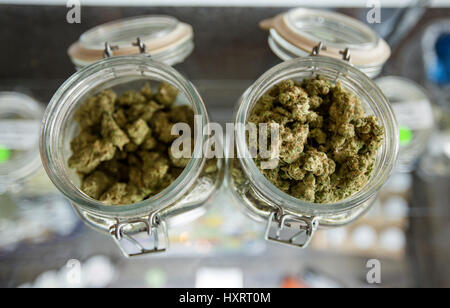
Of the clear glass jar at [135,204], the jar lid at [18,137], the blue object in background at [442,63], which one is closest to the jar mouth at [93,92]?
the clear glass jar at [135,204]

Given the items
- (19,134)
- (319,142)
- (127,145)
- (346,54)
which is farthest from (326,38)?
(19,134)

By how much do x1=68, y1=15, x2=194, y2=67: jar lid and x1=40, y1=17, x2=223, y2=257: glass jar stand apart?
0.5 inches

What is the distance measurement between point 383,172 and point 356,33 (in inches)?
8.3

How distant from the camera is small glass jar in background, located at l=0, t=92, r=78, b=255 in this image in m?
0.60

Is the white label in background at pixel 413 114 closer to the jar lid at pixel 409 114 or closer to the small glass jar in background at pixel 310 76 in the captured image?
the jar lid at pixel 409 114

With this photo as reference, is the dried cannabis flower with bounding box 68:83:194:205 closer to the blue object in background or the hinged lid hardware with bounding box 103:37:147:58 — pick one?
the hinged lid hardware with bounding box 103:37:147:58

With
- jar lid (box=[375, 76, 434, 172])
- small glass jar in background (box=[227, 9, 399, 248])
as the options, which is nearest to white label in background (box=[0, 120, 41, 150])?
small glass jar in background (box=[227, 9, 399, 248])

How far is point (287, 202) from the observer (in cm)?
29

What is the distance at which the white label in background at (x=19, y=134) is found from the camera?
0.60 m

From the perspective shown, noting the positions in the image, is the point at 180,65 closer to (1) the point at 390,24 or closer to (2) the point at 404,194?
(1) the point at 390,24

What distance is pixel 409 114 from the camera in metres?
0.62

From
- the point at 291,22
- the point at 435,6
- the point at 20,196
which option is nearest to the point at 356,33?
the point at 291,22

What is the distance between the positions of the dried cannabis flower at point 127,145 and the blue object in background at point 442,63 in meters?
0.56

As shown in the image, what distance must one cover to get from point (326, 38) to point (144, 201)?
307 mm
